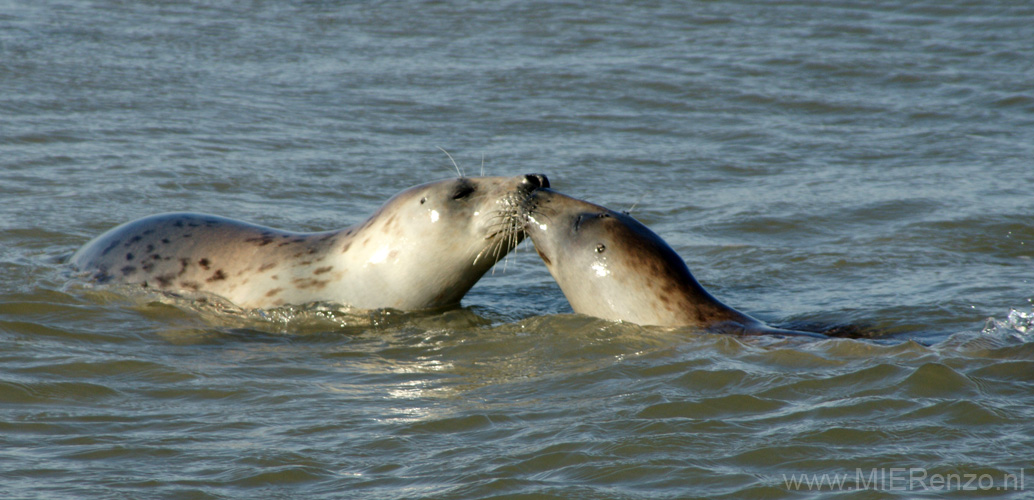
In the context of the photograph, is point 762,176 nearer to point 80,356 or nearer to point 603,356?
point 603,356

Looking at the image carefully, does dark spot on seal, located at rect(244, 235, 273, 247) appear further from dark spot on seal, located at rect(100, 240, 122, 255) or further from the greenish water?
dark spot on seal, located at rect(100, 240, 122, 255)

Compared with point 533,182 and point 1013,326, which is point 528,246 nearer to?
point 533,182

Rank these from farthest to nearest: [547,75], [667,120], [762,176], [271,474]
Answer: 1. [547,75]
2. [667,120]
3. [762,176]
4. [271,474]

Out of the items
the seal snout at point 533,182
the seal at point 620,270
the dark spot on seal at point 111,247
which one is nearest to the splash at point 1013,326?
the seal at point 620,270

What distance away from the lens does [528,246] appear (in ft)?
25.6

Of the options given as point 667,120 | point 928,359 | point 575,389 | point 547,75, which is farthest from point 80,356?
point 547,75

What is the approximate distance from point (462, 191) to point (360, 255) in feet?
2.05

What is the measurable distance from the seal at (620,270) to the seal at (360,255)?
0.54ft

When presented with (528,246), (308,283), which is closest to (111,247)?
(308,283)

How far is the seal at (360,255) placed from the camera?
19.0 ft

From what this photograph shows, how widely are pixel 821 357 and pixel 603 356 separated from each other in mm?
925

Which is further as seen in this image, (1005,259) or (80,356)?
(1005,259)

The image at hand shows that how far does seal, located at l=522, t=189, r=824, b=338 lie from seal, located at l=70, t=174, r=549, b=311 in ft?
0.54

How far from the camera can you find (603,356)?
512 centimetres
